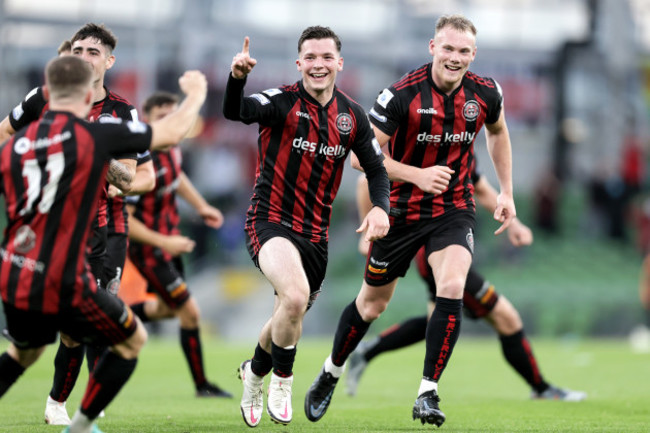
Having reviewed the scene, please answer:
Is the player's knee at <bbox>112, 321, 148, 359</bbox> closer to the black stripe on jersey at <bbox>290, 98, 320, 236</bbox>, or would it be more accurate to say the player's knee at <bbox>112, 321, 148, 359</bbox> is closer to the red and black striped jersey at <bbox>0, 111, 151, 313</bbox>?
the red and black striped jersey at <bbox>0, 111, 151, 313</bbox>

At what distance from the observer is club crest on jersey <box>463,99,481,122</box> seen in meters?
6.81

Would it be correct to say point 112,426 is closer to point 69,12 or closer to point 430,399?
point 430,399

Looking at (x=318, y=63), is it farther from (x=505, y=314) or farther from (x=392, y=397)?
(x=392, y=397)

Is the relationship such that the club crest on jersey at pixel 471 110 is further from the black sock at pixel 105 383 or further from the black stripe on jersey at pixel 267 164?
the black sock at pixel 105 383

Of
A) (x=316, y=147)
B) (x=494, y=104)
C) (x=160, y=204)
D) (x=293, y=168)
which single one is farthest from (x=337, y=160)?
(x=160, y=204)

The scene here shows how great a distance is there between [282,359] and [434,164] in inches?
72.6

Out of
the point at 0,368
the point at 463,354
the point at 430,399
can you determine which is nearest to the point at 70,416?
the point at 0,368

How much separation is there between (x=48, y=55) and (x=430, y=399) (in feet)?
77.1

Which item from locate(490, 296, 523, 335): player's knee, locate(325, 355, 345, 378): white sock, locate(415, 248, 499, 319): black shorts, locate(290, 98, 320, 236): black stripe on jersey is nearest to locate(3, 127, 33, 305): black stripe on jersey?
locate(290, 98, 320, 236): black stripe on jersey

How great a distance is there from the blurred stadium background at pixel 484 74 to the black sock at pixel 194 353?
11086mm

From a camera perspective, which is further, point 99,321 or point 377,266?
point 377,266

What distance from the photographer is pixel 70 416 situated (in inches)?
279

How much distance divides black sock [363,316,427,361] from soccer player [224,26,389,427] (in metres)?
2.68

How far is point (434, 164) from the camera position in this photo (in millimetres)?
6918
